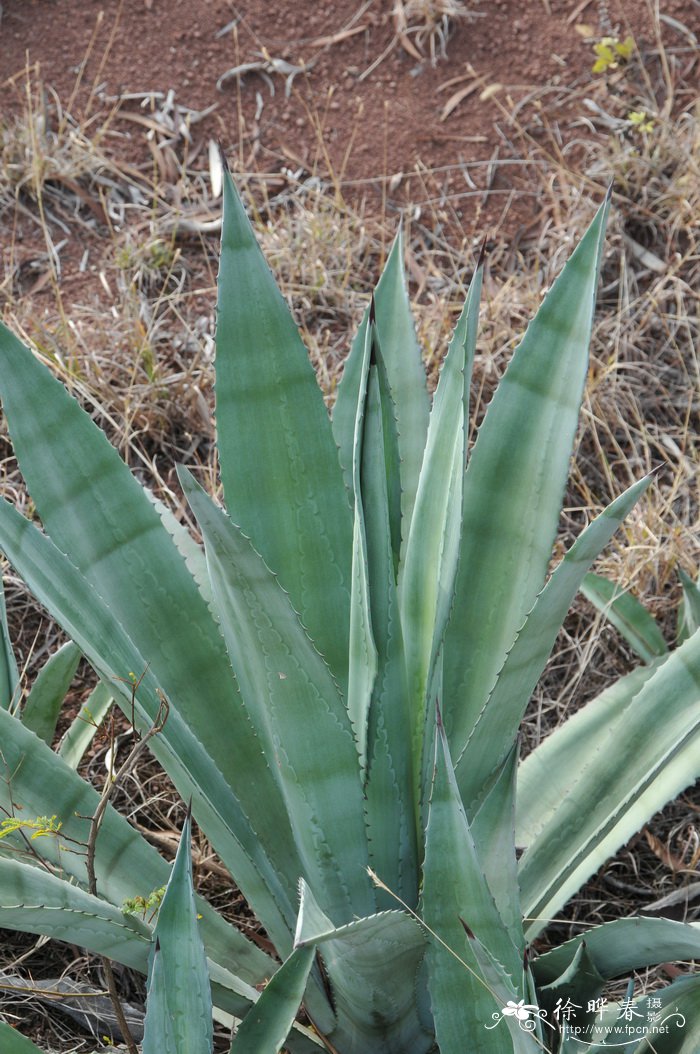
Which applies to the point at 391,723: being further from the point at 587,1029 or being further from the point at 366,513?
the point at 587,1029

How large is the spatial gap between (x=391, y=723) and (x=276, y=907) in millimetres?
290

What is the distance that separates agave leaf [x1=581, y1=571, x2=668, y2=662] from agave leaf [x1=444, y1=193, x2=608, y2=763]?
448mm

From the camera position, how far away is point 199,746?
1.00 metres

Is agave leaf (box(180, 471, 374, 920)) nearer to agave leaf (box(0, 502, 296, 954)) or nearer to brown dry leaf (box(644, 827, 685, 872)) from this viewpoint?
agave leaf (box(0, 502, 296, 954))

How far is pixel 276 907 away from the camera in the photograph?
3.64ft

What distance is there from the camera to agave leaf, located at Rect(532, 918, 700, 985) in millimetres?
911

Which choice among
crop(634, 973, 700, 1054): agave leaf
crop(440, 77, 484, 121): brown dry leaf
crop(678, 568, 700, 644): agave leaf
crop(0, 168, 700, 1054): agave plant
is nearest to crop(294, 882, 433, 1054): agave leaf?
crop(0, 168, 700, 1054): agave plant

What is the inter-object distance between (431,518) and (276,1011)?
1.50ft

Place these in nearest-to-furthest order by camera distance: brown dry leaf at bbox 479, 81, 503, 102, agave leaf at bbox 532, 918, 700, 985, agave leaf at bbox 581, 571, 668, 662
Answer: agave leaf at bbox 532, 918, 700, 985
agave leaf at bbox 581, 571, 668, 662
brown dry leaf at bbox 479, 81, 503, 102

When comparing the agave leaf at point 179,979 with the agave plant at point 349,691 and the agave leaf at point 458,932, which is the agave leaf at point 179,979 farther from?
the agave leaf at point 458,932

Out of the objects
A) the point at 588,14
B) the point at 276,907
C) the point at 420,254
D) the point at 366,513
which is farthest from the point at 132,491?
the point at 588,14

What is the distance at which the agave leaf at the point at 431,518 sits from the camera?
0.98 m

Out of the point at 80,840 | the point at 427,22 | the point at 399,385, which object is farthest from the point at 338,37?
the point at 80,840

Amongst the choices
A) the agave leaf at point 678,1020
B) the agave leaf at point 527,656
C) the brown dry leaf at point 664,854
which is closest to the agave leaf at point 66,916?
the agave leaf at point 527,656
